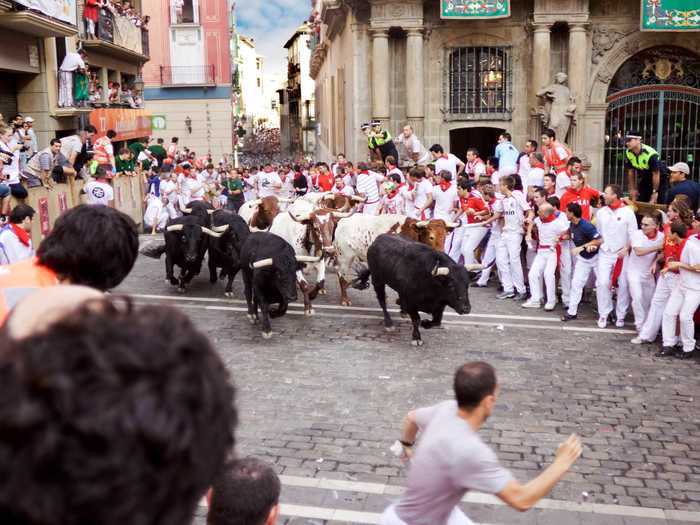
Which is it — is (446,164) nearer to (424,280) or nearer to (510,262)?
(510,262)

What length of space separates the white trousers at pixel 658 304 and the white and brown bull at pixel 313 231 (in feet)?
16.8

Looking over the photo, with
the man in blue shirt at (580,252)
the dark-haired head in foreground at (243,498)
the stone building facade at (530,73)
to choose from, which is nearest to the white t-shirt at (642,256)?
the man in blue shirt at (580,252)

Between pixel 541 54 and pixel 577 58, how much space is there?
1164mm

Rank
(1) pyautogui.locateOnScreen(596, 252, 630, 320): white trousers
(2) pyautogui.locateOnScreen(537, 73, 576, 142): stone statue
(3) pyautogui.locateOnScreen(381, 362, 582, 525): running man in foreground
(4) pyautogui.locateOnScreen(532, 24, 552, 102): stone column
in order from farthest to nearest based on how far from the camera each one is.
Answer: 1. (4) pyautogui.locateOnScreen(532, 24, 552, 102): stone column
2. (2) pyautogui.locateOnScreen(537, 73, 576, 142): stone statue
3. (1) pyautogui.locateOnScreen(596, 252, 630, 320): white trousers
4. (3) pyautogui.locateOnScreen(381, 362, 582, 525): running man in foreground

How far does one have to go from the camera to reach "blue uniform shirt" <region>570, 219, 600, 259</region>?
12.1 meters

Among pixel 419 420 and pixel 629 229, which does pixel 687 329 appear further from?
pixel 419 420

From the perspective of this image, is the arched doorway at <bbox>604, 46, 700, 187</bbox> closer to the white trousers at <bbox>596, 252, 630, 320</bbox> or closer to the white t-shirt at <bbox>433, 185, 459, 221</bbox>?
the white t-shirt at <bbox>433, 185, 459, 221</bbox>

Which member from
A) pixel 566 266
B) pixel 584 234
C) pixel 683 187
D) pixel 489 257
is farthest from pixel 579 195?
pixel 489 257

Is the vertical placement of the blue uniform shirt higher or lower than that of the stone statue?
lower

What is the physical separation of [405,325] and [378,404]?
11.3 feet

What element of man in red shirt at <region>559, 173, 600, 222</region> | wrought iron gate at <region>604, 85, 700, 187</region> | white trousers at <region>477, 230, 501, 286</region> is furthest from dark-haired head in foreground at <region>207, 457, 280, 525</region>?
wrought iron gate at <region>604, 85, 700, 187</region>

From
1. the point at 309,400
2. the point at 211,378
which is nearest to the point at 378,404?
the point at 309,400

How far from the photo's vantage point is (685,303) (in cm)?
1013

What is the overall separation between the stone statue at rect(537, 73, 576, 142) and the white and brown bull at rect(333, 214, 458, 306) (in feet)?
41.0
